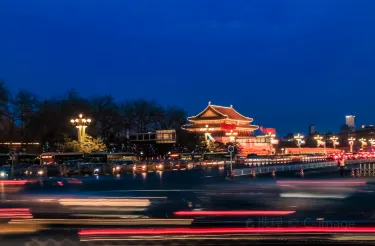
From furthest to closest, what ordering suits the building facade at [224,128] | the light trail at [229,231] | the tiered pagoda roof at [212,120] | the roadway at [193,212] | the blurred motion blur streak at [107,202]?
the tiered pagoda roof at [212,120] → the building facade at [224,128] → the blurred motion blur streak at [107,202] → the roadway at [193,212] → the light trail at [229,231]

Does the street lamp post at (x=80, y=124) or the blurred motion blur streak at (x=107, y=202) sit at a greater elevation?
the street lamp post at (x=80, y=124)

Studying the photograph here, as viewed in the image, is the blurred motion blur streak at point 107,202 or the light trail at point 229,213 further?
the blurred motion blur streak at point 107,202

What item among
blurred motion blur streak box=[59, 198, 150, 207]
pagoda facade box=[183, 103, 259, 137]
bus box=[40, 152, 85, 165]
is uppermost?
pagoda facade box=[183, 103, 259, 137]

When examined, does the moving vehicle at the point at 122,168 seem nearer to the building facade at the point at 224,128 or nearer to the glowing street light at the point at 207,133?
the glowing street light at the point at 207,133

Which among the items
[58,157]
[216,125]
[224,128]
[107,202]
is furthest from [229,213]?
[216,125]

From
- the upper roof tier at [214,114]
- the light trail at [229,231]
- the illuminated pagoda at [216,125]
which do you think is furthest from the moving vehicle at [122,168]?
the upper roof tier at [214,114]

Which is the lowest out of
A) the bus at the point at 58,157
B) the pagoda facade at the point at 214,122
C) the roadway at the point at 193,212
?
the roadway at the point at 193,212

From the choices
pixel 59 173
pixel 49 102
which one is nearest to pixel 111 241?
pixel 59 173

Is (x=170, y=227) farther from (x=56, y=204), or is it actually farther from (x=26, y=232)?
(x=56, y=204)

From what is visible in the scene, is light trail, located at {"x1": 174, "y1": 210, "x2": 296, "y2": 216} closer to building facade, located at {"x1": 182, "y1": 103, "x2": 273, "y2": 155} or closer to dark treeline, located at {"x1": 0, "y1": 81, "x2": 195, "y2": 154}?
dark treeline, located at {"x1": 0, "y1": 81, "x2": 195, "y2": 154}

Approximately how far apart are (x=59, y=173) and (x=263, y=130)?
83453mm

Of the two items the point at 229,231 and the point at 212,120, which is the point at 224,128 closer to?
the point at 212,120

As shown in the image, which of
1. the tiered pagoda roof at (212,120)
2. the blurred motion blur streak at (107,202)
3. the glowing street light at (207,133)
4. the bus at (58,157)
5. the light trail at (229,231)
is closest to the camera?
the light trail at (229,231)

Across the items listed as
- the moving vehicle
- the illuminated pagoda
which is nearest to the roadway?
the moving vehicle
